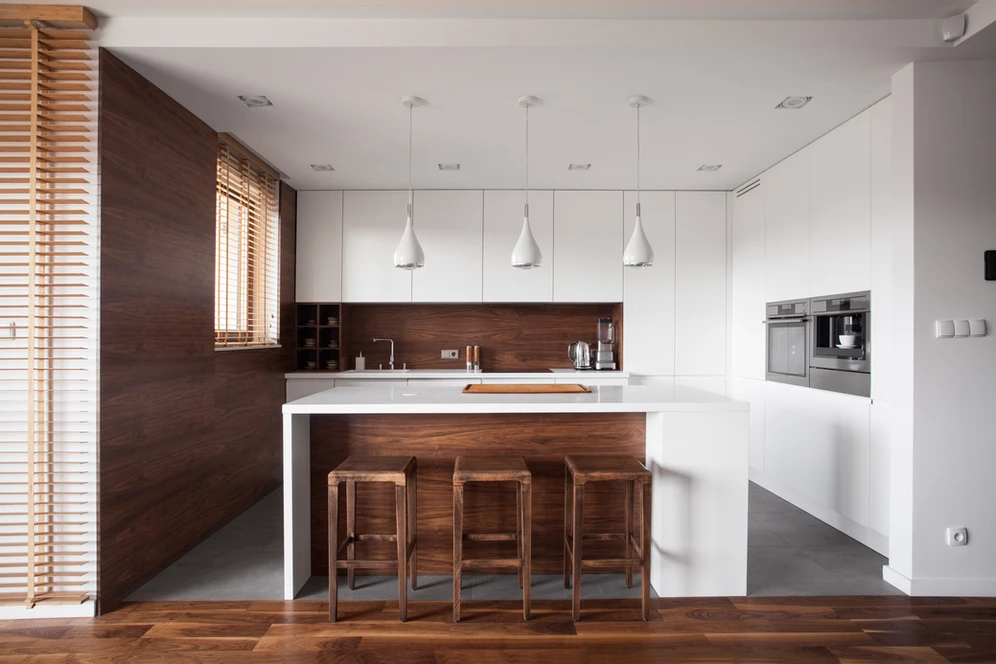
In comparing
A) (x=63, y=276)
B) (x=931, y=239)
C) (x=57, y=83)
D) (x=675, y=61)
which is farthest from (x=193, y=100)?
(x=931, y=239)

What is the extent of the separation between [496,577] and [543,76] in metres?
2.45

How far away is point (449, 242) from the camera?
483 centimetres

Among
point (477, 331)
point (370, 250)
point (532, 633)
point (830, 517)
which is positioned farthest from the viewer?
point (477, 331)

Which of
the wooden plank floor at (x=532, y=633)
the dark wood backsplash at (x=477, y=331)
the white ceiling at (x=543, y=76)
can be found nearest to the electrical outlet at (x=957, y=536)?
the wooden plank floor at (x=532, y=633)

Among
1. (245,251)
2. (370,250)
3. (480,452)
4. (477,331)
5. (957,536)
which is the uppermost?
(370,250)

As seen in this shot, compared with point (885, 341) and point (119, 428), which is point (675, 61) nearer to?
point (885, 341)

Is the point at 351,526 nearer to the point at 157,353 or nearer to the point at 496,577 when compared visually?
the point at 496,577

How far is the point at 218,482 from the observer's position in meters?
3.43

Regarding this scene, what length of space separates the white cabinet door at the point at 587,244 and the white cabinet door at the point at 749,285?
3.20ft

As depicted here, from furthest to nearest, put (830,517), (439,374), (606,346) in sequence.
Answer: (606,346), (439,374), (830,517)

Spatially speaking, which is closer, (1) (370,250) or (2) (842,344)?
(2) (842,344)

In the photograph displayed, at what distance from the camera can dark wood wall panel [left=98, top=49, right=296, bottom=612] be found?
2430mm

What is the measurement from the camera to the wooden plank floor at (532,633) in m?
2.07

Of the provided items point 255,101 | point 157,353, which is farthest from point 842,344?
point 157,353
